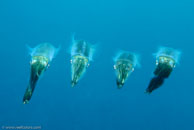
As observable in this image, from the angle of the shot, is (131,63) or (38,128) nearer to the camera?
(131,63)

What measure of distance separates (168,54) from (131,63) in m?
1.16

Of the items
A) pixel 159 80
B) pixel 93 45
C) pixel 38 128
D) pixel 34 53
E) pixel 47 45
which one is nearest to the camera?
pixel 159 80

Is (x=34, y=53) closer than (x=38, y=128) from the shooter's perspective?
Yes

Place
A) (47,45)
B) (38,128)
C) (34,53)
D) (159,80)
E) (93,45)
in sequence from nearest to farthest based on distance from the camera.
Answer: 1. (159,80)
2. (34,53)
3. (47,45)
4. (93,45)
5. (38,128)

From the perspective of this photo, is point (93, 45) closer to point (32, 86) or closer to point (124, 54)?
point (124, 54)

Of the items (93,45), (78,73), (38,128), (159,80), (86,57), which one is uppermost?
(93,45)

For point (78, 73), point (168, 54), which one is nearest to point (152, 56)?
point (168, 54)

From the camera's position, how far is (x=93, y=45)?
28.5 ft

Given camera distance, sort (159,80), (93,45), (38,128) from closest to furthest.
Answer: (159,80) < (93,45) < (38,128)

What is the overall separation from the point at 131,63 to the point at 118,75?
577 millimetres

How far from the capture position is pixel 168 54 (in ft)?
24.6

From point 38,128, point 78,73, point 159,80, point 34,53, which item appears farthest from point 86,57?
point 38,128

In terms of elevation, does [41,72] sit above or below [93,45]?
Answer: below

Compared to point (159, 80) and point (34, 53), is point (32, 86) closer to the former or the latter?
point (34, 53)
